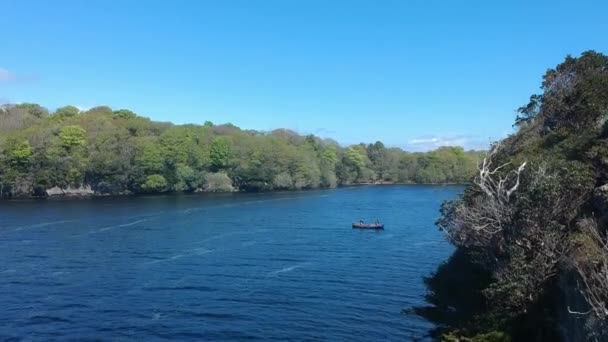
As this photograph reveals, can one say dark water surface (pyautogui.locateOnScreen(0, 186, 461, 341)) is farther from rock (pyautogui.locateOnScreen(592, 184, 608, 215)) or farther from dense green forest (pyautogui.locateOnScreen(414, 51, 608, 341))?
rock (pyautogui.locateOnScreen(592, 184, 608, 215))

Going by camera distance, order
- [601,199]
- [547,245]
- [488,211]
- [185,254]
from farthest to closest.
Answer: [185,254], [488,211], [547,245], [601,199]

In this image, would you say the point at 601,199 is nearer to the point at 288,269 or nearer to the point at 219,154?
the point at 288,269

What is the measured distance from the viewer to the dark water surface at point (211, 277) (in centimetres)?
3981

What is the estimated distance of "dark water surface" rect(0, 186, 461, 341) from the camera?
39.8 meters

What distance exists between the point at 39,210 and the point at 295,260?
7204 cm

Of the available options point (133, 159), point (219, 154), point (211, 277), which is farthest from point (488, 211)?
point (219, 154)

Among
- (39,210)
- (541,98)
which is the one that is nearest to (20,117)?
(39,210)

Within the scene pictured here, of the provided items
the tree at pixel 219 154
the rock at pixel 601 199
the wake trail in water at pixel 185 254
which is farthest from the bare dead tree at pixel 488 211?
the tree at pixel 219 154

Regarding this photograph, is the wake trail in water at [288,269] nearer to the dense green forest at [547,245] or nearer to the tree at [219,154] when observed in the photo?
the dense green forest at [547,245]

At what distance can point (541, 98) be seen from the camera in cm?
6688

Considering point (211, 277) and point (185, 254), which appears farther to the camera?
point (185, 254)

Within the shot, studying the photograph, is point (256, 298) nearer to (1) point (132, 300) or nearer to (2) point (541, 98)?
(1) point (132, 300)

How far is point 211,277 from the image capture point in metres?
54.3

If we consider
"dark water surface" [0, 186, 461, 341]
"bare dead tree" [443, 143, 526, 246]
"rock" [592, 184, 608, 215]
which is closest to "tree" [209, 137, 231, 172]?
"dark water surface" [0, 186, 461, 341]
